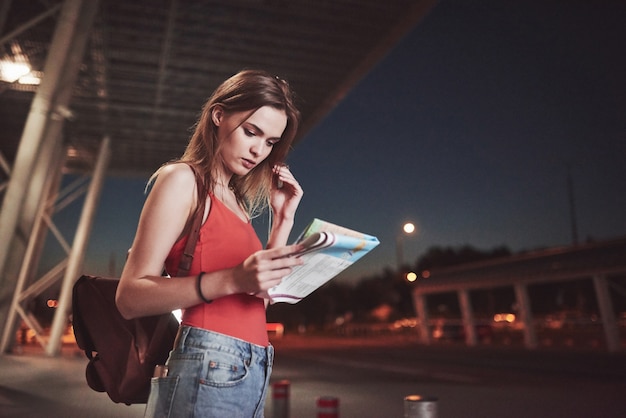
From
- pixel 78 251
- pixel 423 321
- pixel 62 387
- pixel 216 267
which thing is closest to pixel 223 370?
pixel 216 267

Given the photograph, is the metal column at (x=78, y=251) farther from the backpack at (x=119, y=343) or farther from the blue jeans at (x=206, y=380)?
the blue jeans at (x=206, y=380)

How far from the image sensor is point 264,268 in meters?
1.65

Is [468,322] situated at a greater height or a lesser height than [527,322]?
greater

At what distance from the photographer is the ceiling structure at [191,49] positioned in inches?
547

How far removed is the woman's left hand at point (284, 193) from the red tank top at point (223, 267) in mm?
382

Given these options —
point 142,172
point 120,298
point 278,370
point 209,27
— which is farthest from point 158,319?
point 142,172

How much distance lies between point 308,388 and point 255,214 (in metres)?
10.7

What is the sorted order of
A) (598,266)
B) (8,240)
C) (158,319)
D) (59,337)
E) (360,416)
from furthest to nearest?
(59,337)
(598,266)
(8,240)
(360,416)
(158,319)

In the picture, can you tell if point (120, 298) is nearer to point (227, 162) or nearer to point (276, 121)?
point (227, 162)

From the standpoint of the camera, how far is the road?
32.0 feet

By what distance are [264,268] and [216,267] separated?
0.92ft

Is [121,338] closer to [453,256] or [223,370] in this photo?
[223,370]

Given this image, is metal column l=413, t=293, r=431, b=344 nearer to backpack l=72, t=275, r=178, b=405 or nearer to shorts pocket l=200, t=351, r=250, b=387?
backpack l=72, t=275, r=178, b=405

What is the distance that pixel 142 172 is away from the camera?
28750 millimetres
